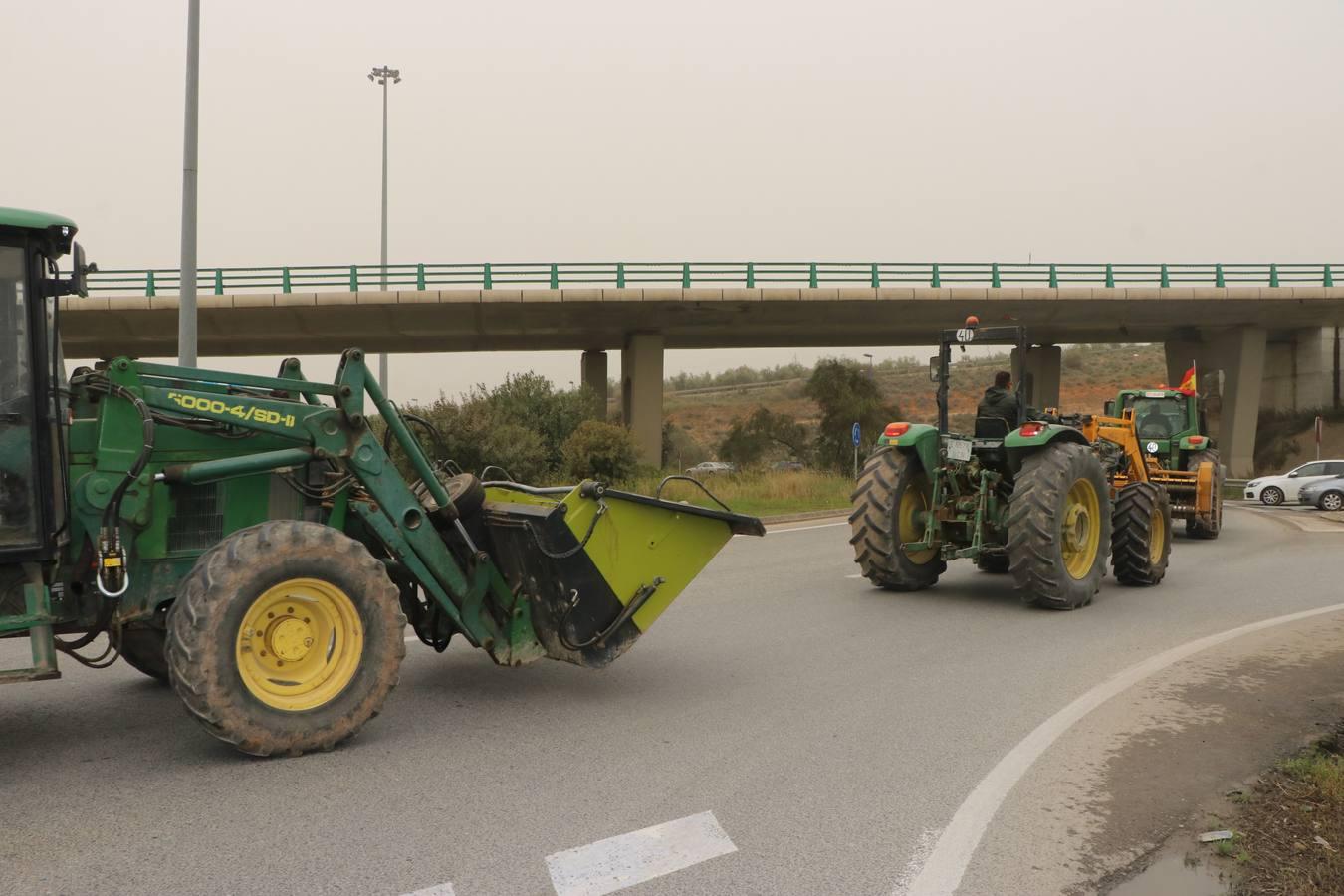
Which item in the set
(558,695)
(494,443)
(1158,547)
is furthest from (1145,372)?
(558,695)

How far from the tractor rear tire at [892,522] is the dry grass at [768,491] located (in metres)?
9.31

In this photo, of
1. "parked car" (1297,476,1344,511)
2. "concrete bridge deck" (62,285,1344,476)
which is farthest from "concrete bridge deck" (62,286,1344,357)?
"parked car" (1297,476,1344,511)

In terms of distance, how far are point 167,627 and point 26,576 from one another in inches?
26.4

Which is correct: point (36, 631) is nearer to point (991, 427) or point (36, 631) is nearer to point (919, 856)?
point (919, 856)

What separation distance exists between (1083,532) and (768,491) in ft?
43.2

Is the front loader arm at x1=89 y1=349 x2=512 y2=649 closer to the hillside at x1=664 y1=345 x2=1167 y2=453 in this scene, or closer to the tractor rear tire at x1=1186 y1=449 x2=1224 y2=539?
the tractor rear tire at x1=1186 y1=449 x2=1224 y2=539

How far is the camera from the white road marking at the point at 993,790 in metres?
4.13

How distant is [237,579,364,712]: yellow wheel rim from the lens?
5.41 meters

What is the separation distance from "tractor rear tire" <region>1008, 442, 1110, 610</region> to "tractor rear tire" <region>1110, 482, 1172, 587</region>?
0.86m

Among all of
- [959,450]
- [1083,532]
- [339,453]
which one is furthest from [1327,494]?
[339,453]

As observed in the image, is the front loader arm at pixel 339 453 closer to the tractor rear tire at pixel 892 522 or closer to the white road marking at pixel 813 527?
the tractor rear tire at pixel 892 522

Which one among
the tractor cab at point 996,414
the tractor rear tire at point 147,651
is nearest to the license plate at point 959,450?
the tractor cab at point 996,414

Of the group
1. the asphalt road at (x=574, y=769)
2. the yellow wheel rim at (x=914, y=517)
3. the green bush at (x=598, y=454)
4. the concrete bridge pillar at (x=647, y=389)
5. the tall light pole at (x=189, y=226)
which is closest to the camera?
the asphalt road at (x=574, y=769)

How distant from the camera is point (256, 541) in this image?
5430 mm
